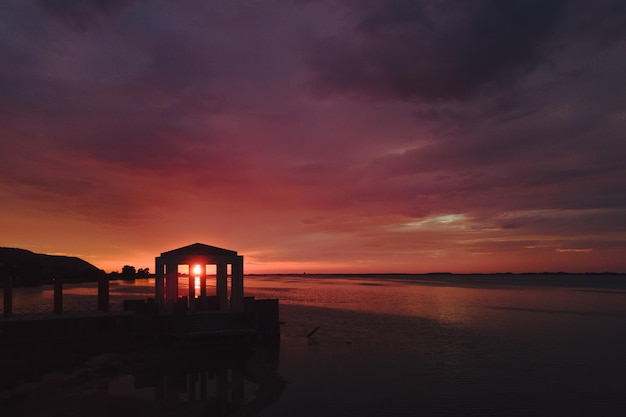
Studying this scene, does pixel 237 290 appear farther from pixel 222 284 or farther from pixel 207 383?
pixel 207 383

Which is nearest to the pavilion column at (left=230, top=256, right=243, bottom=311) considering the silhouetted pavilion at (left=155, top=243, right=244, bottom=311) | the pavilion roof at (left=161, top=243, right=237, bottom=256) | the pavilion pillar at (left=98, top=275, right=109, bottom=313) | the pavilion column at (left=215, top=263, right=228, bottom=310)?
the silhouetted pavilion at (left=155, top=243, right=244, bottom=311)

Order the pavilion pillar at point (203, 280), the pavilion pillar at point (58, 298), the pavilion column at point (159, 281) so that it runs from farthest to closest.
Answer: the pavilion pillar at point (203, 280) < the pavilion pillar at point (58, 298) < the pavilion column at point (159, 281)

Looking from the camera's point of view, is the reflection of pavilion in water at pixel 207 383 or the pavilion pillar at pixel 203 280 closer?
the reflection of pavilion in water at pixel 207 383

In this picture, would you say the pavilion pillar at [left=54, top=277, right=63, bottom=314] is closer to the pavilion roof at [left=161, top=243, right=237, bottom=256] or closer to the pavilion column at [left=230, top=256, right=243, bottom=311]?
the pavilion roof at [left=161, top=243, right=237, bottom=256]

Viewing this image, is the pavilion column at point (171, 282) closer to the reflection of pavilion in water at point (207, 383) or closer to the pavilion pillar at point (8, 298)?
the reflection of pavilion in water at point (207, 383)

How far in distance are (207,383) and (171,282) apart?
10.3m

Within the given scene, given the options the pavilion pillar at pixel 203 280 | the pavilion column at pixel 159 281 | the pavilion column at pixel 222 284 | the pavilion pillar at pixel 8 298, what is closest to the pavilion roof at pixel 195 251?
the pavilion column at pixel 159 281

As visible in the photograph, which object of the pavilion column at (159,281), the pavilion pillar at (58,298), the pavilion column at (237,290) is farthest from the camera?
the pavilion column at (237,290)

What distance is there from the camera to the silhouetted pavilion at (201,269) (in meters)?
31.2

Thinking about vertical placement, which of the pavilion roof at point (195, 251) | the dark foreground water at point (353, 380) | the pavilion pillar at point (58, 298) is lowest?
the dark foreground water at point (353, 380)

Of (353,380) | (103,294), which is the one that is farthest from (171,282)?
(353,380)

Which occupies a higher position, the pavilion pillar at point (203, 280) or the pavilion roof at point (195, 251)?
the pavilion roof at point (195, 251)

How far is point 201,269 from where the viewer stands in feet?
106

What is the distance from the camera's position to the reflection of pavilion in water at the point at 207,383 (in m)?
19.2
